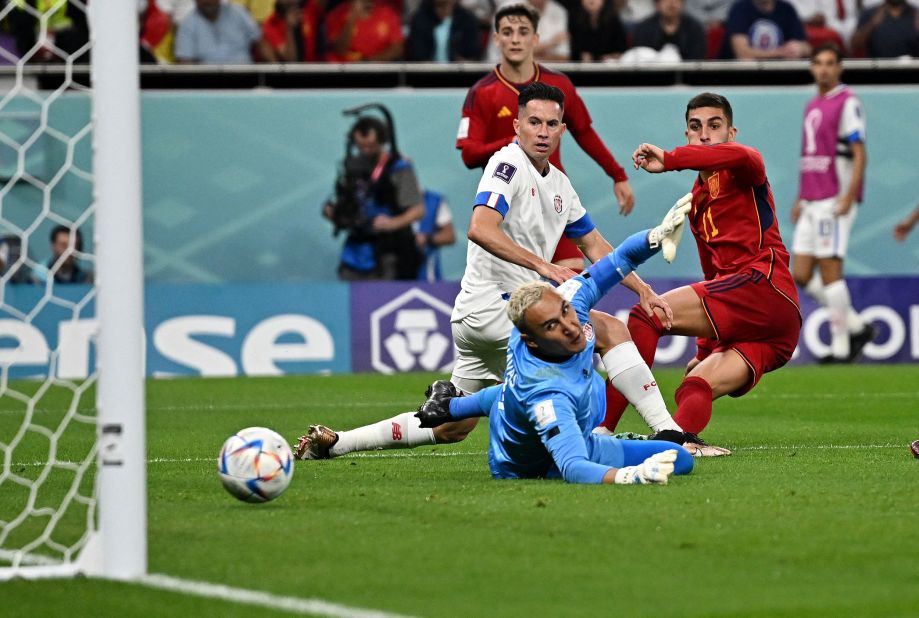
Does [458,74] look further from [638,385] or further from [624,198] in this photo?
[638,385]

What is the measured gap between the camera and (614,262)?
260 inches

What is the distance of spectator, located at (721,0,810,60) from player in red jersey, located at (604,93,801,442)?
983 cm

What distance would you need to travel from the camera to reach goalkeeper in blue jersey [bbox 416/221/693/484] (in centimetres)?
599

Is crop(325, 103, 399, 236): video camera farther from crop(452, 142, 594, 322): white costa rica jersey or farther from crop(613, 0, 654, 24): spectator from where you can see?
crop(452, 142, 594, 322): white costa rica jersey

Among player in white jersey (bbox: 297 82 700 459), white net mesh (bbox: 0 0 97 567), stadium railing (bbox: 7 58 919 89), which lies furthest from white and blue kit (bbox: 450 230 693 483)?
stadium railing (bbox: 7 58 919 89)

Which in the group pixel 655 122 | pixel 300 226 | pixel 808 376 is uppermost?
pixel 655 122

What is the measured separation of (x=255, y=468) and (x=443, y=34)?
12.1 m

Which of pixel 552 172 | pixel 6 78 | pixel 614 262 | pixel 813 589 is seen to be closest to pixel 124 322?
pixel 813 589

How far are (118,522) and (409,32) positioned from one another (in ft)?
43.8

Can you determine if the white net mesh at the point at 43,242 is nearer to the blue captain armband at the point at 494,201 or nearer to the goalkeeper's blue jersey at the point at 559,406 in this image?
the blue captain armband at the point at 494,201

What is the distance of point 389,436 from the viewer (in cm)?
758

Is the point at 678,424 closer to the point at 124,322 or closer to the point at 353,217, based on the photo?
the point at 124,322

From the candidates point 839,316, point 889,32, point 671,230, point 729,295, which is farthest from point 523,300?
point 889,32

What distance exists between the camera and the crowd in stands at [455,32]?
16953mm
